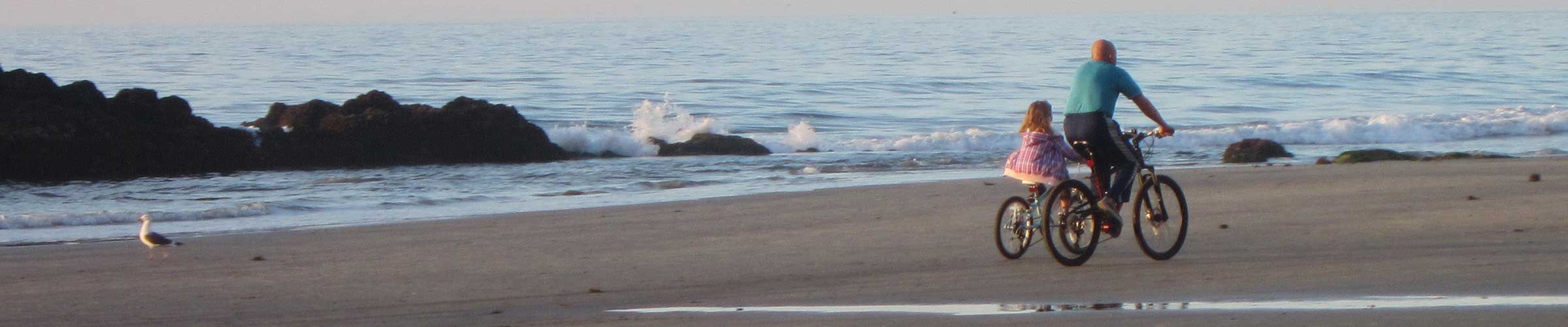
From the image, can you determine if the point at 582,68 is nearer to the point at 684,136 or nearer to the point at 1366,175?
the point at 684,136

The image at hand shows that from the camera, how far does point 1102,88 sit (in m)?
7.31

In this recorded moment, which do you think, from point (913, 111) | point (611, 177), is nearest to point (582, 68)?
point (913, 111)

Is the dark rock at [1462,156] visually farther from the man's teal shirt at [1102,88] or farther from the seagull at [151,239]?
the seagull at [151,239]

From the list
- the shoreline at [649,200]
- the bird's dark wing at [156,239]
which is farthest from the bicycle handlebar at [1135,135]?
the bird's dark wing at [156,239]

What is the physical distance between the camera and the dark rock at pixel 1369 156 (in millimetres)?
15859

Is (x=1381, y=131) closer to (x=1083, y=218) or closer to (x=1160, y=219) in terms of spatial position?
(x=1160, y=219)

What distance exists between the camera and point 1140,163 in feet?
24.4

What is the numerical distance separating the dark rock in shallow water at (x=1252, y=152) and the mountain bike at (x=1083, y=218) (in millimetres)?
9801

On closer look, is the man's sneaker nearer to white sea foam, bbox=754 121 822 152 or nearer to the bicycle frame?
the bicycle frame

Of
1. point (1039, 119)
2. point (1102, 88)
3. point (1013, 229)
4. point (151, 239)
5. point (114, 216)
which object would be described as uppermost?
point (1102, 88)

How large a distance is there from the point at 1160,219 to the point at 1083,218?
43 cm

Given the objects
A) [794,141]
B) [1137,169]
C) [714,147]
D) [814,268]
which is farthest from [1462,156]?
[814,268]

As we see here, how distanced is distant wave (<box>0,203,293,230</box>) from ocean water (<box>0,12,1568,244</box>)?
0.03 meters

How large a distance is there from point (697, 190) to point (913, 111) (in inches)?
615
